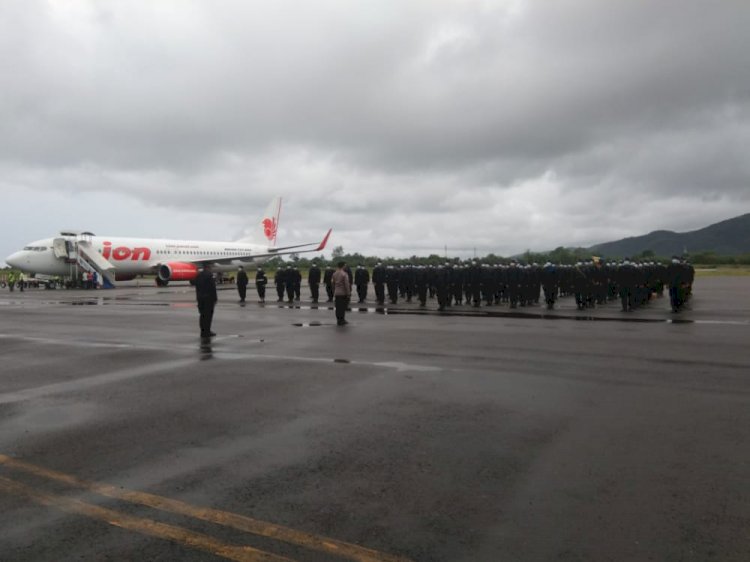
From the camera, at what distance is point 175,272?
3794 centimetres

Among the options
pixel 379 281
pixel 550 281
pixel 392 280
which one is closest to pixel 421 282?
pixel 392 280

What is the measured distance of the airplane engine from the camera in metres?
37.9

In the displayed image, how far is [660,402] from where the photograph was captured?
629 centimetres

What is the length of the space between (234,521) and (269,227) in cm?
5257

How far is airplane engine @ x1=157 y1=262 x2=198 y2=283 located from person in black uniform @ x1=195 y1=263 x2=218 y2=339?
27.1 meters

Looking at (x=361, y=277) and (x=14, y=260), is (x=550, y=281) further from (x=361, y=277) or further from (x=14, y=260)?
(x=14, y=260)

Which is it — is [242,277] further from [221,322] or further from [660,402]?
[660,402]

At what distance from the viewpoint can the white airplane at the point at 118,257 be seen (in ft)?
118

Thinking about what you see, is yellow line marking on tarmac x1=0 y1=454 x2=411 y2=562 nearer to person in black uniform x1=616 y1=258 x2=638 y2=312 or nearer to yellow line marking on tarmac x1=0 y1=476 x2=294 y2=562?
yellow line marking on tarmac x1=0 y1=476 x2=294 y2=562

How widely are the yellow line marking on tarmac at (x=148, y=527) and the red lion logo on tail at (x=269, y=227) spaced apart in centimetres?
5148

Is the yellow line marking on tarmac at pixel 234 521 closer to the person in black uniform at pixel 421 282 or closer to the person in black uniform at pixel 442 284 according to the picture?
the person in black uniform at pixel 442 284

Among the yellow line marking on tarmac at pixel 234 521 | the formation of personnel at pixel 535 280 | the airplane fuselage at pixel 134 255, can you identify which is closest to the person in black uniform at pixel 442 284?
the formation of personnel at pixel 535 280

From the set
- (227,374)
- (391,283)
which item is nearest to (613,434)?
(227,374)

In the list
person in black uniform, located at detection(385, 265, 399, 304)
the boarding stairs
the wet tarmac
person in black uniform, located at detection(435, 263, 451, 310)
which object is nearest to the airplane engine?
the boarding stairs
